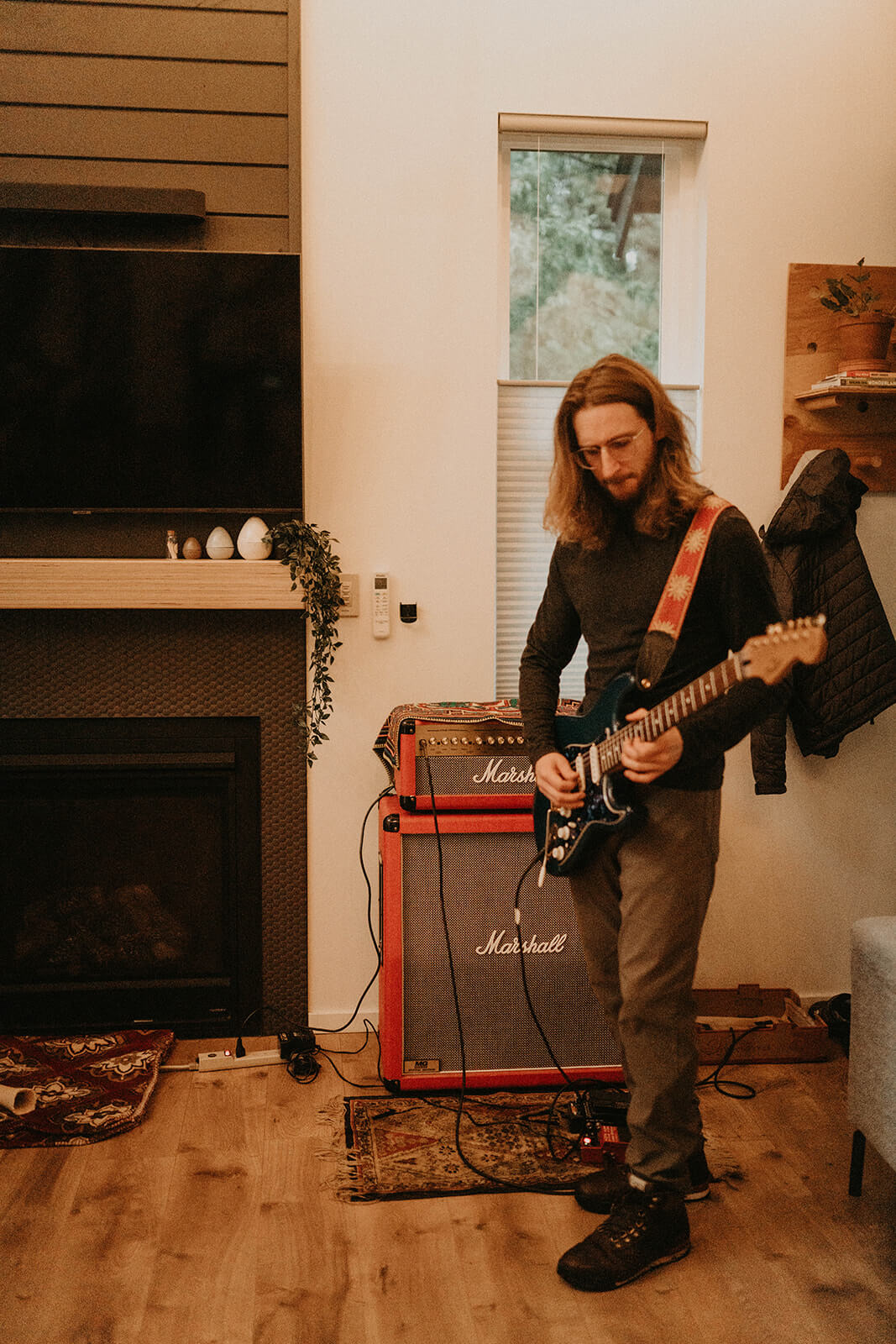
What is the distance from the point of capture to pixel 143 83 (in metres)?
2.73

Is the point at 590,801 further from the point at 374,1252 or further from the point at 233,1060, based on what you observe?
the point at 233,1060

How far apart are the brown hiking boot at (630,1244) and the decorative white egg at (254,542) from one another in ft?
5.46

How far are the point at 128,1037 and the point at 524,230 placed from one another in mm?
2398

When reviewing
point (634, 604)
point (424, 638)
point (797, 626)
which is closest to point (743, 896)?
point (424, 638)

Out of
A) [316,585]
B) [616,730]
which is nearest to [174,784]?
[316,585]

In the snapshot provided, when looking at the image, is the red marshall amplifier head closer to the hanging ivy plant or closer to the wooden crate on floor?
the hanging ivy plant

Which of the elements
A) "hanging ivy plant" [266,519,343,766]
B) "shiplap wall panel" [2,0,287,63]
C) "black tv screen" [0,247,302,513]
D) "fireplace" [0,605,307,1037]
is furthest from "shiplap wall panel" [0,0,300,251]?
"fireplace" [0,605,307,1037]

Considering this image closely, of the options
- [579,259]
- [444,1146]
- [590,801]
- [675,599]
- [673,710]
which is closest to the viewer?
[673,710]

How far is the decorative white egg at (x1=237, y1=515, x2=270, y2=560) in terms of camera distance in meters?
2.76

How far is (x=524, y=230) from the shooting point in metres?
3.02

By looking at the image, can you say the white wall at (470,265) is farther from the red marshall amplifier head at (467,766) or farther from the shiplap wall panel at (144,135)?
the red marshall amplifier head at (467,766)

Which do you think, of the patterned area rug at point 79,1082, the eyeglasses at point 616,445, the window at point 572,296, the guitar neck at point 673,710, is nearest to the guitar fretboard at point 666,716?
the guitar neck at point 673,710

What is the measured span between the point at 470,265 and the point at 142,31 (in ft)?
3.22

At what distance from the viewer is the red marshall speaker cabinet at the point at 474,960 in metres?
2.55
